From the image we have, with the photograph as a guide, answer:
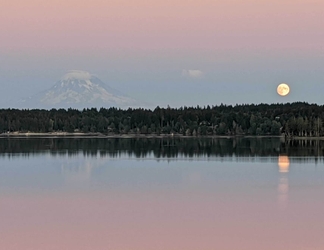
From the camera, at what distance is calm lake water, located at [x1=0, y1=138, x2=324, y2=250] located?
17.5 m

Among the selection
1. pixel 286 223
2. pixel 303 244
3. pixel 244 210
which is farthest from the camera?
pixel 244 210

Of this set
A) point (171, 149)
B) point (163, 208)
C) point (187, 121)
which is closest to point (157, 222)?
point (163, 208)

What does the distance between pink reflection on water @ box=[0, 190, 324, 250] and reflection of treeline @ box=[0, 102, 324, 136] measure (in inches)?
3007

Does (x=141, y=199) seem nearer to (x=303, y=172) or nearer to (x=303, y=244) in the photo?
(x=303, y=244)

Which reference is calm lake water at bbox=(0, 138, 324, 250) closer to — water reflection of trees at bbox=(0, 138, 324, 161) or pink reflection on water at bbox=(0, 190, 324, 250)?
pink reflection on water at bbox=(0, 190, 324, 250)

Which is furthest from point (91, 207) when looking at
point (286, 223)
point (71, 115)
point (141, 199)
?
point (71, 115)

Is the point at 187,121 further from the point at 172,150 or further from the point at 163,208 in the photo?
the point at 163,208

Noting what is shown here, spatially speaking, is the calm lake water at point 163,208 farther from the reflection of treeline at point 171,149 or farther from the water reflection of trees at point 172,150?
the reflection of treeline at point 171,149

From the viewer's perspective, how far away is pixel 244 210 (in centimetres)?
2231

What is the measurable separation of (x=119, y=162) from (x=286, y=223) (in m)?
25.5

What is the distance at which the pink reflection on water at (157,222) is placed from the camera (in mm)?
17250

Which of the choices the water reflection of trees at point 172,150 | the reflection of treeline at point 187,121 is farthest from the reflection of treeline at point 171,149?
the reflection of treeline at point 187,121

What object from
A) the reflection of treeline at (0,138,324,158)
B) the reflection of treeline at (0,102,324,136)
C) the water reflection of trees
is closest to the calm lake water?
the water reflection of trees

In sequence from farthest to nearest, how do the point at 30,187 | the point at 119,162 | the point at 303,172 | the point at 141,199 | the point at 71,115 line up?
the point at 71,115, the point at 119,162, the point at 303,172, the point at 30,187, the point at 141,199
